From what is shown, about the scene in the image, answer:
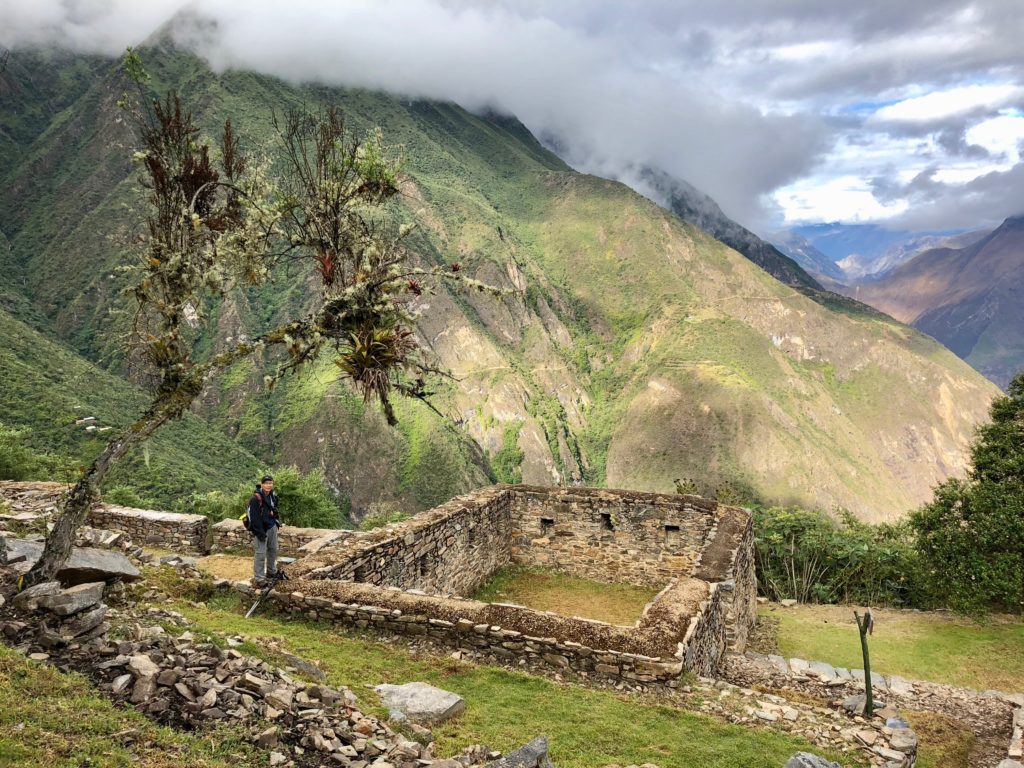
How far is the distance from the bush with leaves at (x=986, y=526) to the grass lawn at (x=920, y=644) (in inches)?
30.5

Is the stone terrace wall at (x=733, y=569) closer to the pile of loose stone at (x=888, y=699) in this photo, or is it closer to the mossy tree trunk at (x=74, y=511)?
the pile of loose stone at (x=888, y=699)

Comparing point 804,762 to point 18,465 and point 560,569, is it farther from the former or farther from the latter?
point 18,465

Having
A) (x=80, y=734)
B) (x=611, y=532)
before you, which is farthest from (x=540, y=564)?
(x=80, y=734)

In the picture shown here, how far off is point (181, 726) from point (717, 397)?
16098 centimetres

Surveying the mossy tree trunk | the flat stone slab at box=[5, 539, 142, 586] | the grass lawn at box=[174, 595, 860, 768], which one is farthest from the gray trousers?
the mossy tree trunk

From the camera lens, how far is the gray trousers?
9.84 meters

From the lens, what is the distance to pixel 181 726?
5.10 metres

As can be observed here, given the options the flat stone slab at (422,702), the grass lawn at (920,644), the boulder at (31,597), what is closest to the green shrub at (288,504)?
the boulder at (31,597)

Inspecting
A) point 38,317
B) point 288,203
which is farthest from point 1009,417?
point 38,317

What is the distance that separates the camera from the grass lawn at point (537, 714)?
637 centimetres

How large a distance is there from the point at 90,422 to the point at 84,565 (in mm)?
48219

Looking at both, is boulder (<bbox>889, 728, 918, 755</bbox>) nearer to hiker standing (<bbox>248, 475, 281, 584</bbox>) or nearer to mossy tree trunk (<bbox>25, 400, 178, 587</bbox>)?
hiker standing (<bbox>248, 475, 281, 584</bbox>)

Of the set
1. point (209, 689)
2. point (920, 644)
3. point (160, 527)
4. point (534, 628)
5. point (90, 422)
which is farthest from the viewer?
point (90, 422)

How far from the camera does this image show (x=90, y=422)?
48.0m
